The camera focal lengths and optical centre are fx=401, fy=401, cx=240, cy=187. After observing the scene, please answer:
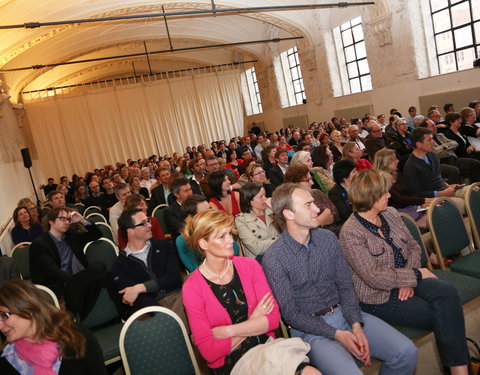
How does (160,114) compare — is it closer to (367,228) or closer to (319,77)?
(319,77)

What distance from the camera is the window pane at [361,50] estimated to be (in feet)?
45.6

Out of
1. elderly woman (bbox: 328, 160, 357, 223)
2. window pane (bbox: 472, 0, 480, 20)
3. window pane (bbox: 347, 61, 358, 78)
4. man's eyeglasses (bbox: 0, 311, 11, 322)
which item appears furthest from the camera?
window pane (bbox: 347, 61, 358, 78)

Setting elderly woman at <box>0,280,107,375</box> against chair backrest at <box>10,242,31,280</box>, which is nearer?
elderly woman at <box>0,280,107,375</box>

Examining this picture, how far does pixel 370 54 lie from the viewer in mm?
13203

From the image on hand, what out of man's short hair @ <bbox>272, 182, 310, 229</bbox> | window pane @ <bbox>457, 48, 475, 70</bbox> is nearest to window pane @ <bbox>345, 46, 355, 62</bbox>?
window pane @ <bbox>457, 48, 475, 70</bbox>

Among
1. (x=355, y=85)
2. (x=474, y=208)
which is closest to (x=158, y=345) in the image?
(x=474, y=208)

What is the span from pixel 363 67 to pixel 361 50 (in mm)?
588

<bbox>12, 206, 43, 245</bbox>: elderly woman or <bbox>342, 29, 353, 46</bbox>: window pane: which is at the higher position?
<bbox>342, 29, 353, 46</bbox>: window pane

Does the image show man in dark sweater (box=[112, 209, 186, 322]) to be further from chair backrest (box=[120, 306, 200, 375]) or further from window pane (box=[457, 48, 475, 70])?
window pane (box=[457, 48, 475, 70])

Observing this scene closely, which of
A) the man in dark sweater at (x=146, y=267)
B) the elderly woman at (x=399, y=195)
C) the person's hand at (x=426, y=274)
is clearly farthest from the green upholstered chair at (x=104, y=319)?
the elderly woman at (x=399, y=195)

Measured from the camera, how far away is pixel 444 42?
37.4 ft

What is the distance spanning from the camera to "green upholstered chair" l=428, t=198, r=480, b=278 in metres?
3.00

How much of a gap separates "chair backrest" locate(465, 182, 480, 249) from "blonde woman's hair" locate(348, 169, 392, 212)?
894mm

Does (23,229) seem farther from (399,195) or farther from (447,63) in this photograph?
(447,63)
